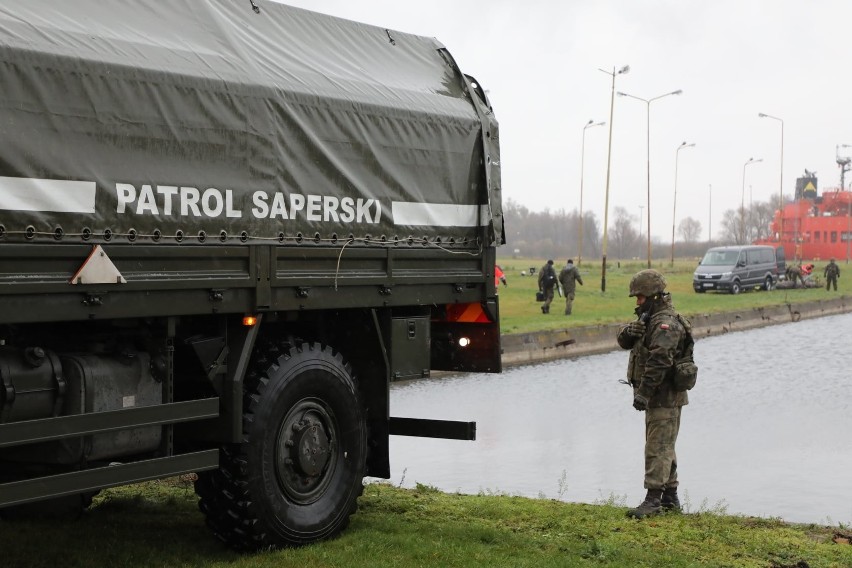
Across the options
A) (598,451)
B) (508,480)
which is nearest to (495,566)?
(508,480)

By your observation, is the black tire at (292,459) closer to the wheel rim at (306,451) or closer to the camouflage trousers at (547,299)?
the wheel rim at (306,451)

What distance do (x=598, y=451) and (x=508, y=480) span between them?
2.26 metres

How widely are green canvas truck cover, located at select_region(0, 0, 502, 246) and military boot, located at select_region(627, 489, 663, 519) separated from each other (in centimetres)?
222

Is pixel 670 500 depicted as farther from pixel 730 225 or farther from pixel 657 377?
pixel 730 225

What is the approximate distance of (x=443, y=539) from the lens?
299 inches

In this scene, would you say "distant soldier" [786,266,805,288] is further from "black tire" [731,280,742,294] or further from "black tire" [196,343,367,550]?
"black tire" [196,343,367,550]

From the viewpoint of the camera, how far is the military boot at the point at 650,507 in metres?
8.94

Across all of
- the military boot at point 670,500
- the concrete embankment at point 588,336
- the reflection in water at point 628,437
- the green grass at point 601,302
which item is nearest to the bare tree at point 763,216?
the green grass at point 601,302

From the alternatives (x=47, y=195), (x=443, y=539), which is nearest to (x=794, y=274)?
(x=443, y=539)

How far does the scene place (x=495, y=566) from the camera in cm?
687

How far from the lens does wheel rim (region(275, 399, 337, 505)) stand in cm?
719

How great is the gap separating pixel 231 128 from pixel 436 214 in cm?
196

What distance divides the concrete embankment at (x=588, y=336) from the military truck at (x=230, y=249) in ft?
50.5

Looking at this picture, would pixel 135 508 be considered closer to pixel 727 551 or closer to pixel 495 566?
pixel 495 566
